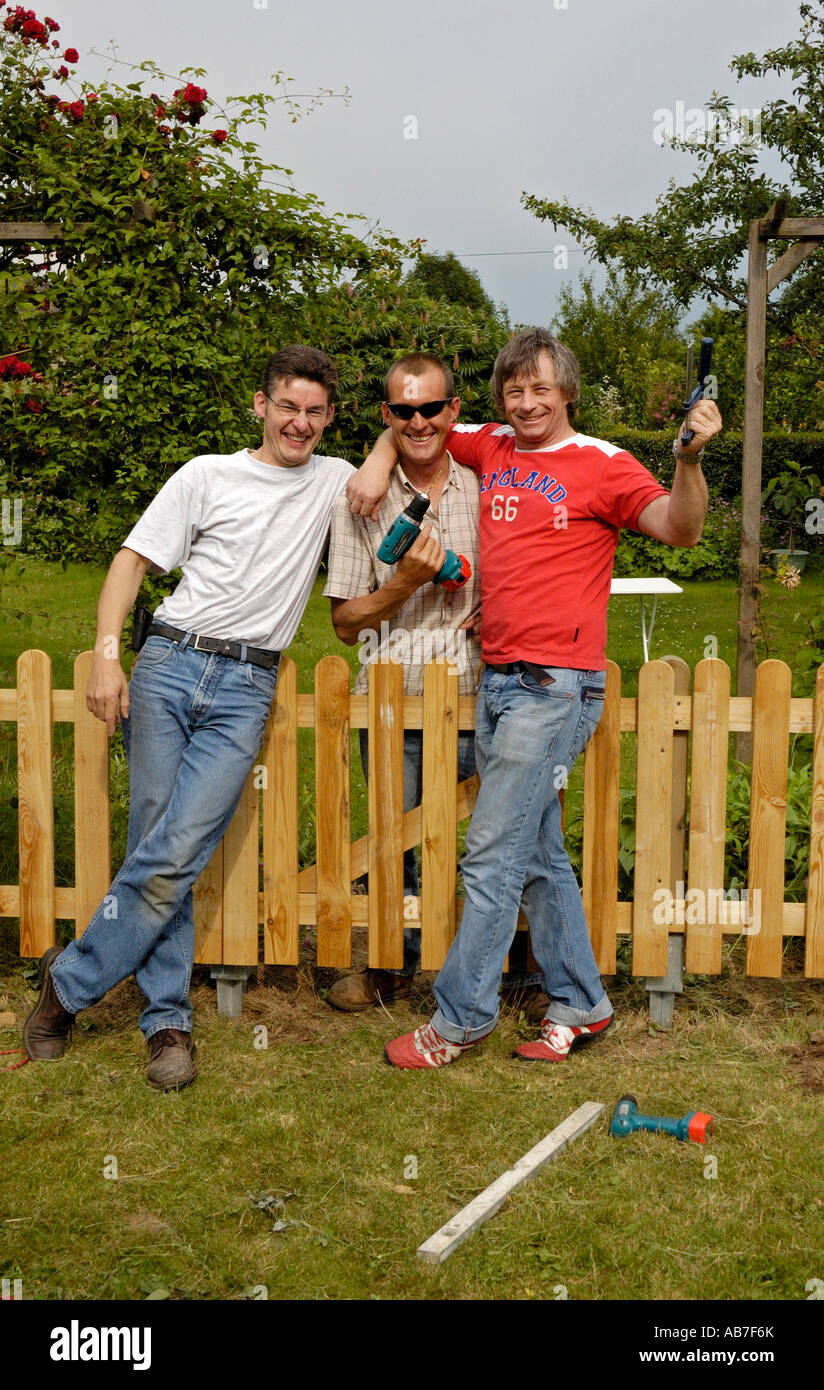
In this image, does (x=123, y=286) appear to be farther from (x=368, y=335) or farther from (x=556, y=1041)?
(x=556, y=1041)

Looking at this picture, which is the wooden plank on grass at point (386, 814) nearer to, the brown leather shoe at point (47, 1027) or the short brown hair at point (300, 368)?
the short brown hair at point (300, 368)

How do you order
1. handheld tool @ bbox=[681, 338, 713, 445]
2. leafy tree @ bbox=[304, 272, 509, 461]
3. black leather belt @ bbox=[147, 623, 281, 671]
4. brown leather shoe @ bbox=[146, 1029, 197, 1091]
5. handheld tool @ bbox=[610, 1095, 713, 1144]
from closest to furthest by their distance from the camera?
handheld tool @ bbox=[681, 338, 713, 445] < handheld tool @ bbox=[610, 1095, 713, 1144] < brown leather shoe @ bbox=[146, 1029, 197, 1091] < black leather belt @ bbox=[147, 623, 281, 671] < leafy tree @ bbox=[304, 272, 509, 461]

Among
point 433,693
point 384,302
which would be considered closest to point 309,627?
point 384,302

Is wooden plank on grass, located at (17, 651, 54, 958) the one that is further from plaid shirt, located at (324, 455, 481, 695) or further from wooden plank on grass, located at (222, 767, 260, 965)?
plaid shirt, located at (324, 455, 481, 695)

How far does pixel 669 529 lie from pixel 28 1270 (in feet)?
7.97

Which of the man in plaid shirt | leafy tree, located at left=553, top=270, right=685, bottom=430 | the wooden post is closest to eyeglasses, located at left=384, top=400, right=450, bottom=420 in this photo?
the man in plaid shirt

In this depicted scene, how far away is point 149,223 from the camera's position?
16.3 ft

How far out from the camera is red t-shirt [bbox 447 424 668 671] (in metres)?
3.50

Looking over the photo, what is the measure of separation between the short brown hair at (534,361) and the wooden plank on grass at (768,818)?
1.07 meters

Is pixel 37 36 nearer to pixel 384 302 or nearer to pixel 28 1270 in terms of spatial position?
pixel 384 302

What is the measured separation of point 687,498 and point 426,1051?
1824mm

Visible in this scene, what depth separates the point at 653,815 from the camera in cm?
395

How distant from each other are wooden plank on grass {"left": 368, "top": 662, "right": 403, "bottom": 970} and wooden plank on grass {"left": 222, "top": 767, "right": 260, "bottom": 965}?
1.31ft

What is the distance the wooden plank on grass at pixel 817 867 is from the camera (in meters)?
3.87
